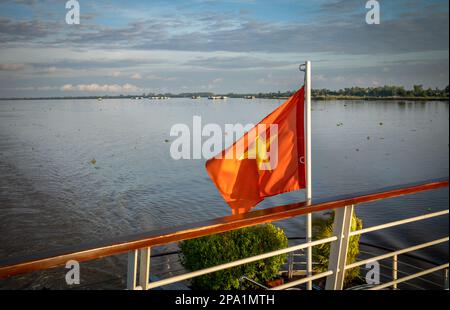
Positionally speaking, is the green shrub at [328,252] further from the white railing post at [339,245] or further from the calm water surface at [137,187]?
the calm water surface at [137,187]

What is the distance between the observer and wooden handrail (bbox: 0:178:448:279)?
126 centimetres

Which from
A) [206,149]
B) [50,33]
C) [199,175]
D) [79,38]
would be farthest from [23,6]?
[199,175]

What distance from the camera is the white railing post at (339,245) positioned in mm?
2096

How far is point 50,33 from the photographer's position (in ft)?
121

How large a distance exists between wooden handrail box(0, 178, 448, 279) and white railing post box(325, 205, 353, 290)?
0.09 m

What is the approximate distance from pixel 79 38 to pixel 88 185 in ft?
70.5

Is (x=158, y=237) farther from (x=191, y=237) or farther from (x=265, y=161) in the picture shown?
(x=265, y=161)

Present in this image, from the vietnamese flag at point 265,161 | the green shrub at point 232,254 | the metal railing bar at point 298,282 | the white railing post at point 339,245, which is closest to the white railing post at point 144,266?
the metal railing bar at point 298,282

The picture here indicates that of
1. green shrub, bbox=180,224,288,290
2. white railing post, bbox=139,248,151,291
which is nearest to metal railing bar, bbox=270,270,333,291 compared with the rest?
white railing post, bbox=139,248,151,291

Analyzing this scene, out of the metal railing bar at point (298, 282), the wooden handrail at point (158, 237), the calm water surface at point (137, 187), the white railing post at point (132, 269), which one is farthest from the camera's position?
the calm water surface at point (137, 187)

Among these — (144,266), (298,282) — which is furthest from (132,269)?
(298,282)

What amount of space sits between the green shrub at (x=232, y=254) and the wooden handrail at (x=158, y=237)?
117 inches

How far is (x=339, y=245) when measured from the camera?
213 centimetres

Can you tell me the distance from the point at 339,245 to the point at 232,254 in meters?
2.86
